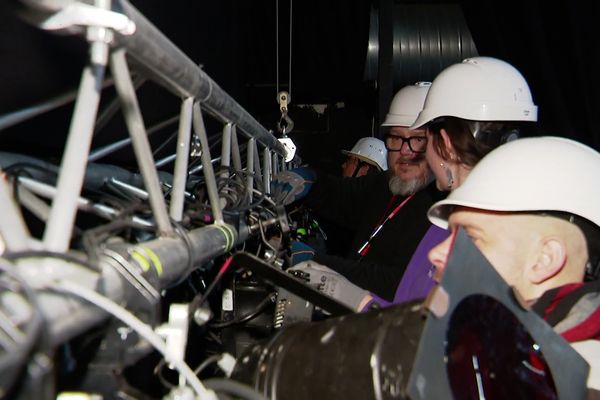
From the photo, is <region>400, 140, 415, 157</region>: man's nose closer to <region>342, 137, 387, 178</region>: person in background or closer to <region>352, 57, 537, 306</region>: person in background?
<region>352, 57, 537, 306</region>: person in background

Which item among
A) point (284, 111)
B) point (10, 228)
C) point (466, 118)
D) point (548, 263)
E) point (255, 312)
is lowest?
point (255, 312)

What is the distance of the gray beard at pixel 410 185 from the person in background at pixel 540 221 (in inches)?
56.9

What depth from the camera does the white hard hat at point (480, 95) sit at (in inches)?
99.3

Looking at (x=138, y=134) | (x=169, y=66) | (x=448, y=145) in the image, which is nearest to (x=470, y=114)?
(x=448, y=145)

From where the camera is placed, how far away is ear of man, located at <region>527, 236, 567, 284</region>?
139 centimetres

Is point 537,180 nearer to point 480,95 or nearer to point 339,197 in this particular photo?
point 480,95

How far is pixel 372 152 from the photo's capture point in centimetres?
563

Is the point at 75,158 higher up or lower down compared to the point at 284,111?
lower down

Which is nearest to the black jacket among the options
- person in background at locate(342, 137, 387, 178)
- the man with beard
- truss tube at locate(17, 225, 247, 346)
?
the man with beard

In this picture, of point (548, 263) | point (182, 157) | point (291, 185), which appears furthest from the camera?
point (291, 185)

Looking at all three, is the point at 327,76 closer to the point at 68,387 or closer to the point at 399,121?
the point at 399,121

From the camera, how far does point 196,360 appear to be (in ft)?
7.11

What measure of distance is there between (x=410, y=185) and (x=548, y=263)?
166 cm

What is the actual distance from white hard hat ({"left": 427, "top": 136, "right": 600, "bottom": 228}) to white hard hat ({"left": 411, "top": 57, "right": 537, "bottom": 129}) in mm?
930
